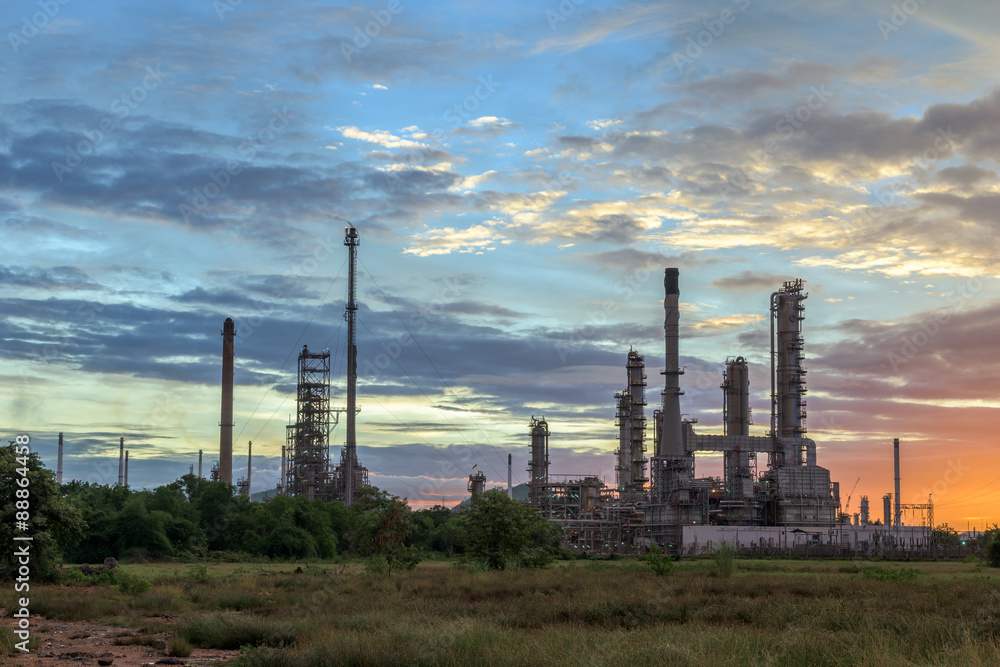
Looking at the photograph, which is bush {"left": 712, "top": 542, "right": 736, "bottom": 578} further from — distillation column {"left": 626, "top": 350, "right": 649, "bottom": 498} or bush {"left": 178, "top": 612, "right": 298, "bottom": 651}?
distillation column {"left": 626, "top": 350, "right": 649, "bottom": 498}

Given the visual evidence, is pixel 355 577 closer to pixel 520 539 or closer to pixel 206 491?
pixel 520 539

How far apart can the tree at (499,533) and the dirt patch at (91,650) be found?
21.0 m

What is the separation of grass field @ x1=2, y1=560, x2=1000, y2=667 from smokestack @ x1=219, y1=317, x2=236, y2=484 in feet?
158

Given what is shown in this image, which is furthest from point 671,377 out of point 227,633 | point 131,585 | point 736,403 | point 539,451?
point 227,633

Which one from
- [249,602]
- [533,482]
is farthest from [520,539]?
[533,482]

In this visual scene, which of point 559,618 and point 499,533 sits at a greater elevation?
point 559,618

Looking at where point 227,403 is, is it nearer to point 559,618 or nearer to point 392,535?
point 392,535

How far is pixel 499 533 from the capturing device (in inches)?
1647

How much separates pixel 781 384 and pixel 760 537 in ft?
58.5

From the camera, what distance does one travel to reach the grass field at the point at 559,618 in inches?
542

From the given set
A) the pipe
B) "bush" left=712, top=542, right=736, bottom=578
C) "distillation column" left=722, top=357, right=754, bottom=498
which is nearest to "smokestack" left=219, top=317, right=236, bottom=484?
the pipe

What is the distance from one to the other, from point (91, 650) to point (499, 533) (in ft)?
80.4

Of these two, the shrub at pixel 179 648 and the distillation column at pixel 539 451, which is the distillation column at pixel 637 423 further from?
the shrub at pixel 179 648

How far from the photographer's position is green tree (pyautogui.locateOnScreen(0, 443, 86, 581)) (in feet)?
99.0
